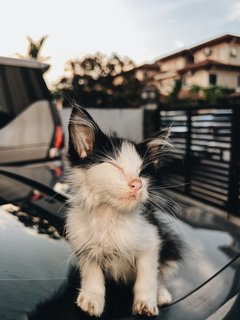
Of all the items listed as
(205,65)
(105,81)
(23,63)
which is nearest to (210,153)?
(23,63)

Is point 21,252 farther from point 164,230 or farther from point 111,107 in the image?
point 111,107

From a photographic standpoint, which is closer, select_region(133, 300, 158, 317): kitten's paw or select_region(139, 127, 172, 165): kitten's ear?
select_region(133, 300, 158, 317): kitten's paw

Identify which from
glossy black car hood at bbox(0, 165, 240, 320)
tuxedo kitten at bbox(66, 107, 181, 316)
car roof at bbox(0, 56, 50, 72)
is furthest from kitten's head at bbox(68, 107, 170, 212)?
car roof at bbox(0, 56, 50, 72)

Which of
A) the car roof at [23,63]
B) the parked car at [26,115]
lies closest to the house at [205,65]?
the car roof at [23,63]

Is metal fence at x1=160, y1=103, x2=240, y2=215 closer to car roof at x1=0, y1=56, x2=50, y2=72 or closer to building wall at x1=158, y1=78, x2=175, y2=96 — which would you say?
car roof at x1=0, y1=56, x2=50, y2=72

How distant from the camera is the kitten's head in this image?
1.14 metres

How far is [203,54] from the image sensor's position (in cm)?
560

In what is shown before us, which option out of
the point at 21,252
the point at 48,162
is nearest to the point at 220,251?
the point at 21,252

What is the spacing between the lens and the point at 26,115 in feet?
15.6

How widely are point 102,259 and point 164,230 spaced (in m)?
0.35

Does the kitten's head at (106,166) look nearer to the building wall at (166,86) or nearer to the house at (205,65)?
the house at (205,65)

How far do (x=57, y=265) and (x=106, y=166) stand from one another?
1.50 ft

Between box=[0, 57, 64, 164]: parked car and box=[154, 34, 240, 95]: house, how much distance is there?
2.22m

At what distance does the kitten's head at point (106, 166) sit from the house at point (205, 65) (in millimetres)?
3000
